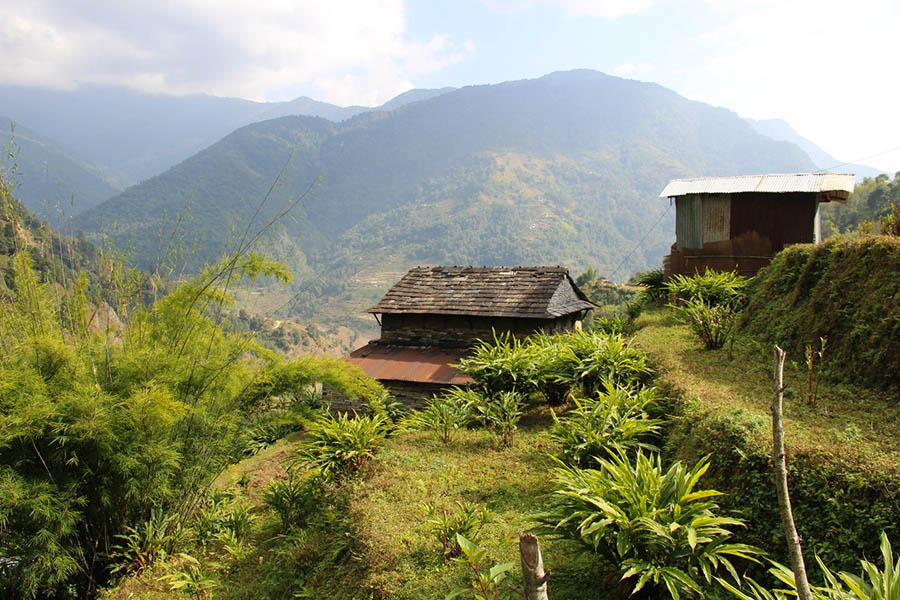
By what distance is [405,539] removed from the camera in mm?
5227

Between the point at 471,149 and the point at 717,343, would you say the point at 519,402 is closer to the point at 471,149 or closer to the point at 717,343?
the point at 717,343

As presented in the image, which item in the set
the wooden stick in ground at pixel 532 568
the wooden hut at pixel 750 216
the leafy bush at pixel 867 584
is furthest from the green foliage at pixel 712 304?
the wooden stick in ground at pixel 532 568

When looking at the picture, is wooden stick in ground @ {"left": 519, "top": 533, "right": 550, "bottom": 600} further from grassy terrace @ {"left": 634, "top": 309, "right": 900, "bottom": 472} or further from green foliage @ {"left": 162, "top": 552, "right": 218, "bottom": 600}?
green foliage @ {"left": 162, "top": 552, "right": 218, "bottom": 600}

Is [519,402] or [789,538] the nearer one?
[789,538]

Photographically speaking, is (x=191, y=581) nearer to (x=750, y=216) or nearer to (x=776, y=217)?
(x=750, y=216)

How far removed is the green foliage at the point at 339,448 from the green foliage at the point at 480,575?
9.34 feet

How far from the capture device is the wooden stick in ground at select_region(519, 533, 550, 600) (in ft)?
7.36

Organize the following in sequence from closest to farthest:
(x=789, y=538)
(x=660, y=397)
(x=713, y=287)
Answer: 1. (x=789, y=538)
2. (x=660, y=397)
3. (x=713, y=287)

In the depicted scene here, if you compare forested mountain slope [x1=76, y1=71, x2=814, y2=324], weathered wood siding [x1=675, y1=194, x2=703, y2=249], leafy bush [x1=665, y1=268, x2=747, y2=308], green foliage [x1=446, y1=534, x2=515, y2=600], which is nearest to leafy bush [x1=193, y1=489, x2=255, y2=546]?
green foliage [x1=446, y1=534, x2=515, y2=600]

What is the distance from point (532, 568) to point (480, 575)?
1224 mm

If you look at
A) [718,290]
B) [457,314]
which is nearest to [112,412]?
[718,290]

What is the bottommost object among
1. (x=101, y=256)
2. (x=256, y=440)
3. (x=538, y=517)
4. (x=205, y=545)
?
(x=256, y=440)

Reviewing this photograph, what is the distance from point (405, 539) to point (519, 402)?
3.83m

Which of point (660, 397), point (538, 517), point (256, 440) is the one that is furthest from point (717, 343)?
point (256, 440)
